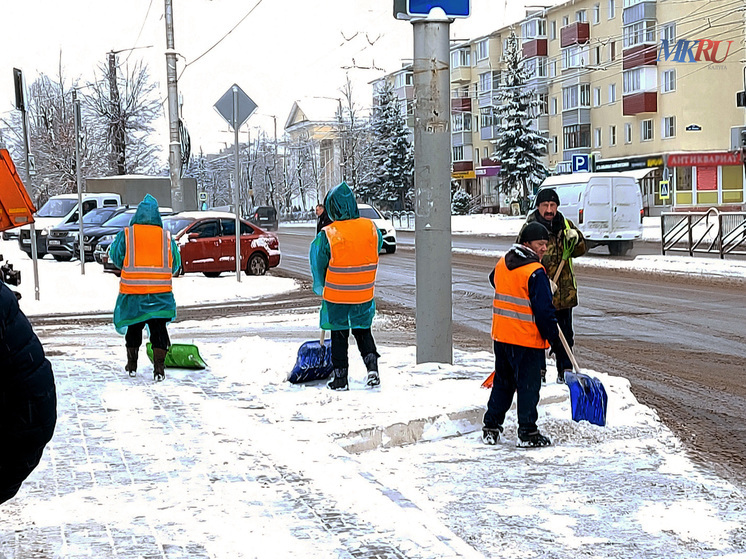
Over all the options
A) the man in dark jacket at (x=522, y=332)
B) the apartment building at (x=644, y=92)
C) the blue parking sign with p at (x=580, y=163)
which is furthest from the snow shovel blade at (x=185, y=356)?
the apartment building at (x=644, y=92)

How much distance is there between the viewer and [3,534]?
4.35 meters

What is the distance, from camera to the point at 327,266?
7.88 m

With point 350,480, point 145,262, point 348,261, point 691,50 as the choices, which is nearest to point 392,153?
point 691,50

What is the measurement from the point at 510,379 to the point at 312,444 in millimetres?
1428

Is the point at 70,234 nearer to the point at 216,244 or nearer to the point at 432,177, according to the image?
the point at 216,244

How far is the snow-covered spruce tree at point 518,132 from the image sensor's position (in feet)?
198

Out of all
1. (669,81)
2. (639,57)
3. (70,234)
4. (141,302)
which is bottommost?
→ (141,302)

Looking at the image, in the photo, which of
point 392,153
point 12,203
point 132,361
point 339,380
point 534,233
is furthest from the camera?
point 392,153

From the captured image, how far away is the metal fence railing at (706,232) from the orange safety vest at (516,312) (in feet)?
59.0

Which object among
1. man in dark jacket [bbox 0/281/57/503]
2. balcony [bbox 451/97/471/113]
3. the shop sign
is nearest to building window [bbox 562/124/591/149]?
the shop sign

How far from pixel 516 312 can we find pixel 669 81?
55.3m

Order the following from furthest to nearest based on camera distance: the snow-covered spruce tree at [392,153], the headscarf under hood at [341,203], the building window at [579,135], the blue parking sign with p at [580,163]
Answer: the snow-covered spruce tree at [392,153] → the building window at [579,135] → the blue parking sign with p at [580,163] → the headscarf under hood at [341,203]

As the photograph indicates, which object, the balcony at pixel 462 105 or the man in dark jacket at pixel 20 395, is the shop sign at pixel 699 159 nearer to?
the balcony at pixel 462 105

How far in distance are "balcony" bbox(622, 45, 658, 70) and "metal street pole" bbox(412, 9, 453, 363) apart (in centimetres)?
5165
